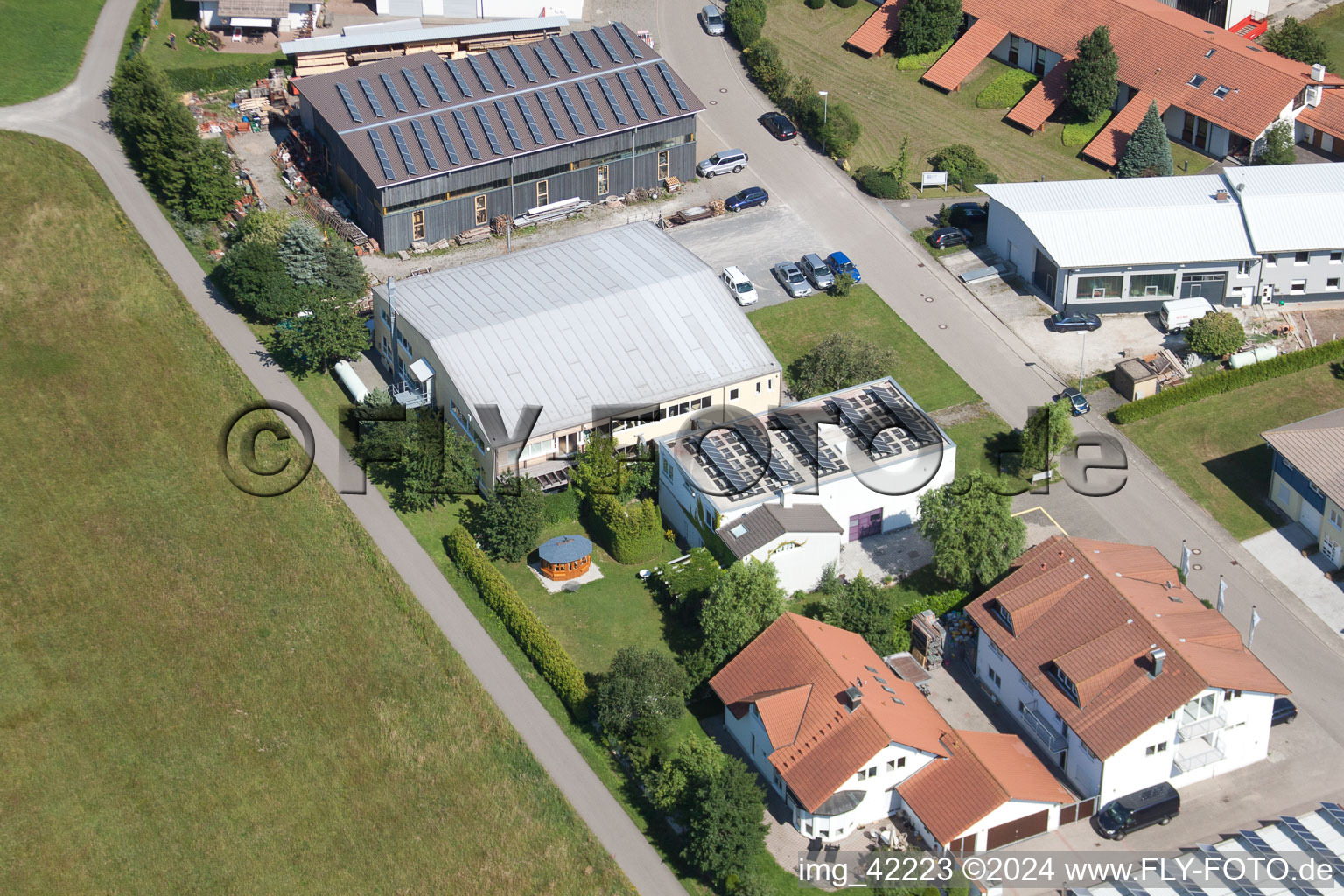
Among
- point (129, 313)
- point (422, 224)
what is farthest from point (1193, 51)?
point (129, 313)

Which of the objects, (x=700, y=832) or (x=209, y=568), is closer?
(x=700, y=832)

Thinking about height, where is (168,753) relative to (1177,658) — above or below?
below

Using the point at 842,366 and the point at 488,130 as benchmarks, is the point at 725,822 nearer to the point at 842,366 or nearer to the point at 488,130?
the point at 842,366

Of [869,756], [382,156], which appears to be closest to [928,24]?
[382,156]

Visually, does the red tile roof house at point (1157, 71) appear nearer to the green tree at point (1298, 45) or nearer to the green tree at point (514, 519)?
the green tree at point (1298, 45)

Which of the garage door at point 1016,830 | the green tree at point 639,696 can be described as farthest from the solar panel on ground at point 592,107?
the garage door at point 1016,830

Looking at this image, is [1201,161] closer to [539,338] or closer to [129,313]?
[539,338]
